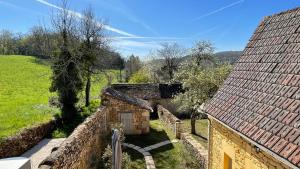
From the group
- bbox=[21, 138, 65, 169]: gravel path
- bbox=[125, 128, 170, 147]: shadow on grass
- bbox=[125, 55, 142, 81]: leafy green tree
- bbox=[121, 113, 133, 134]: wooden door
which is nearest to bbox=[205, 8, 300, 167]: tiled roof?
bbox=[21, 138, 65, 169]: gravel path

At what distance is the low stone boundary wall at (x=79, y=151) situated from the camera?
28.2 ft

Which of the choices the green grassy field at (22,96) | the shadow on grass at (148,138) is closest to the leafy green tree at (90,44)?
the green grassy field at (22,96)

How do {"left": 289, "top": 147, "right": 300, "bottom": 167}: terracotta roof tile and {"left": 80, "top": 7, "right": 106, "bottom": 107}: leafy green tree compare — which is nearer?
{"left": 289, "top": 147, "right": 300, "bottom": 167}: terracotta roof tile

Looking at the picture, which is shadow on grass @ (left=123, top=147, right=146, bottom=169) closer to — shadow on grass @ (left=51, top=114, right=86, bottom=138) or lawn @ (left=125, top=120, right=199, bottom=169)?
lawn @ (left=125, top=120, right=199, bottom=169)

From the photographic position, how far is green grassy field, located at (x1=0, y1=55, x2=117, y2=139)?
667 inches

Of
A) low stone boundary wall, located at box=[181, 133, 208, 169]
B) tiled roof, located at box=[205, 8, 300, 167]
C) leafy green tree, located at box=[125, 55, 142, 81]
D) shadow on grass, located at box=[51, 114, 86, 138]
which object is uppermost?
leafy green tree, located at box=[125, 55, 142, 81]

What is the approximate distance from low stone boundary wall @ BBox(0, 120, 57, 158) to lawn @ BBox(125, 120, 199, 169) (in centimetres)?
563

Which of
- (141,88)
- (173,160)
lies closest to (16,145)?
(173,160)

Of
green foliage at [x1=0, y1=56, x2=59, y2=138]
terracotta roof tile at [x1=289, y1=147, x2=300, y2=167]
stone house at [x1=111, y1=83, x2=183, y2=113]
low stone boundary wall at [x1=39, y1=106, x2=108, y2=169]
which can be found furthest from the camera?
stone house at [x1=111, y1=83, x2=183, y2=113]

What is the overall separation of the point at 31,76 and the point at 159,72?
29.0 metres

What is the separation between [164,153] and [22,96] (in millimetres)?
15313

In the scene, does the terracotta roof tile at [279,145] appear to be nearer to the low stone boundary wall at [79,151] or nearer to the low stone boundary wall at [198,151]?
the low stone boundary wall at [79,151]

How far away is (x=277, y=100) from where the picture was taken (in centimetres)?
676

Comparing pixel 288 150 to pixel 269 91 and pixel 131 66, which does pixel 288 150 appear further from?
pixel 131 66
